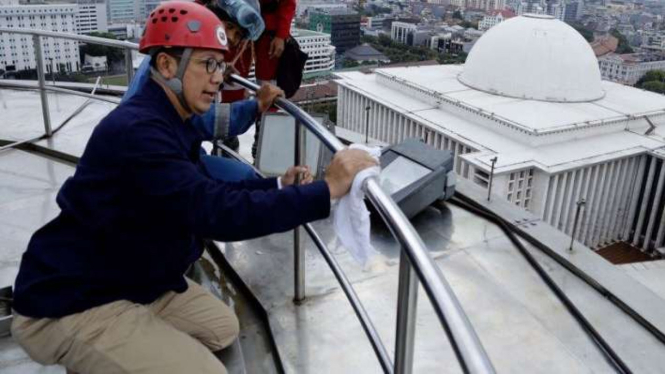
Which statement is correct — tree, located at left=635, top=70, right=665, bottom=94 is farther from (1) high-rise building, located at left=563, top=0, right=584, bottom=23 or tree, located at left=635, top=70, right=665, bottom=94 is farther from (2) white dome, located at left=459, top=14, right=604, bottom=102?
(1) high-rise building, located at left=563, top=0, right=584, bottom=23

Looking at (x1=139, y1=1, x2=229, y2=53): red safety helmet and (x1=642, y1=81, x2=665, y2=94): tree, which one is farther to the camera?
(x1=642, y1=81, x2=665, y2=94): tree

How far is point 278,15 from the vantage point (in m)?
3.96

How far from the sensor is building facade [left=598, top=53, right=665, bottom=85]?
2137 inches

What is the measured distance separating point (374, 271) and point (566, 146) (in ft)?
64.5

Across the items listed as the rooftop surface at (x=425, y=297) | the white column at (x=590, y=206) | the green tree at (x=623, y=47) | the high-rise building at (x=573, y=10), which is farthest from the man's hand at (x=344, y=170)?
the high-rise building at (x=573, y=10)

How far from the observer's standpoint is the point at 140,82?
2338mm

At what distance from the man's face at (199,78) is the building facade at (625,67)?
57.9m

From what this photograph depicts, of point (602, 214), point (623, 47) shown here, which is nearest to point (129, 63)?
point (602, 214)

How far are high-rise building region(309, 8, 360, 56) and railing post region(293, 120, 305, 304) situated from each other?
57.3m

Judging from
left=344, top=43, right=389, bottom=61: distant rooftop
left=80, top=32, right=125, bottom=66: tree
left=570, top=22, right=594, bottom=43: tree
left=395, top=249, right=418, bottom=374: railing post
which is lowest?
left=344, top=43, right=389, bottom=61: distant rooftop

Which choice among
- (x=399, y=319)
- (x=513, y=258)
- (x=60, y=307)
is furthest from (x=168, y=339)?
(x=513, y=258)

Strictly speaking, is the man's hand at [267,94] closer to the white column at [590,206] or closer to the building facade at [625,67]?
the white column at [590,206]

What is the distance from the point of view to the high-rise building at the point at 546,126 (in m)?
20.5

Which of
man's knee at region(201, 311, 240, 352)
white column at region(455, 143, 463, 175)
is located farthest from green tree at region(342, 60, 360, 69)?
man's knee at region(201, 311, 240, 352)
